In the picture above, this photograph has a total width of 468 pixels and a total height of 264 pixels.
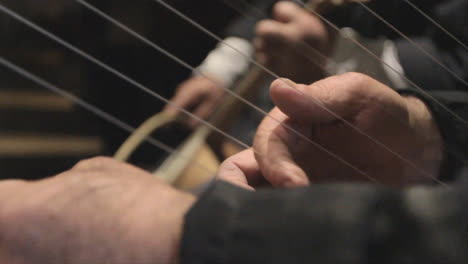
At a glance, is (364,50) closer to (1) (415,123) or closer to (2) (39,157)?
(1) (415,123)

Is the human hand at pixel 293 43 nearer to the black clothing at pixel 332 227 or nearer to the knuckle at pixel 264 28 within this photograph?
the knuckle at pixel 264 28

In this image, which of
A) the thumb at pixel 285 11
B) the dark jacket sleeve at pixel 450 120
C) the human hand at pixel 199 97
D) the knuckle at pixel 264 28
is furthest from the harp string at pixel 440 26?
the human hand at pixel 199 97

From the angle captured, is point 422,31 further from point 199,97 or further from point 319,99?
point 199,97

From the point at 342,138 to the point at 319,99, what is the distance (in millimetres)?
57

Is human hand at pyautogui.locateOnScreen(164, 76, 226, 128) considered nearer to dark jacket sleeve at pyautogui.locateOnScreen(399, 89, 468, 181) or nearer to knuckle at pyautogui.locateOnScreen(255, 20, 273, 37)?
knuckle at pyautogui.locateOnScreen(255, 20, 273, 37)

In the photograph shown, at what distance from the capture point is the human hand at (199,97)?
1.21 meters

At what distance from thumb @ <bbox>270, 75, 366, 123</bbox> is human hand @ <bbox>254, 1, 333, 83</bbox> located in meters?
0.02

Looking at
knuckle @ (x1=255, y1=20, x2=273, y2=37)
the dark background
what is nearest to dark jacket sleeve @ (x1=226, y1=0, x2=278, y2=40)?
knuckle @ (x1=255, y1=20, x2=273, y2=37)

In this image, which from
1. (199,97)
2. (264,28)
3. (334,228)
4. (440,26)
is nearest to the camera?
(334,228)

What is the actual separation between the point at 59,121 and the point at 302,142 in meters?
1.27

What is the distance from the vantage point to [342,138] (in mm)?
513

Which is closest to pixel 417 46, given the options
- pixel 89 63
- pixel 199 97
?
pixel 199 97

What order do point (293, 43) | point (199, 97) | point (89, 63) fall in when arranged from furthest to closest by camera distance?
1. point (89, 63)
2. point (199, 97)
3. point (293, 43)

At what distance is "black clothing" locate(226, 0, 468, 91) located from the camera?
1.90 feet
